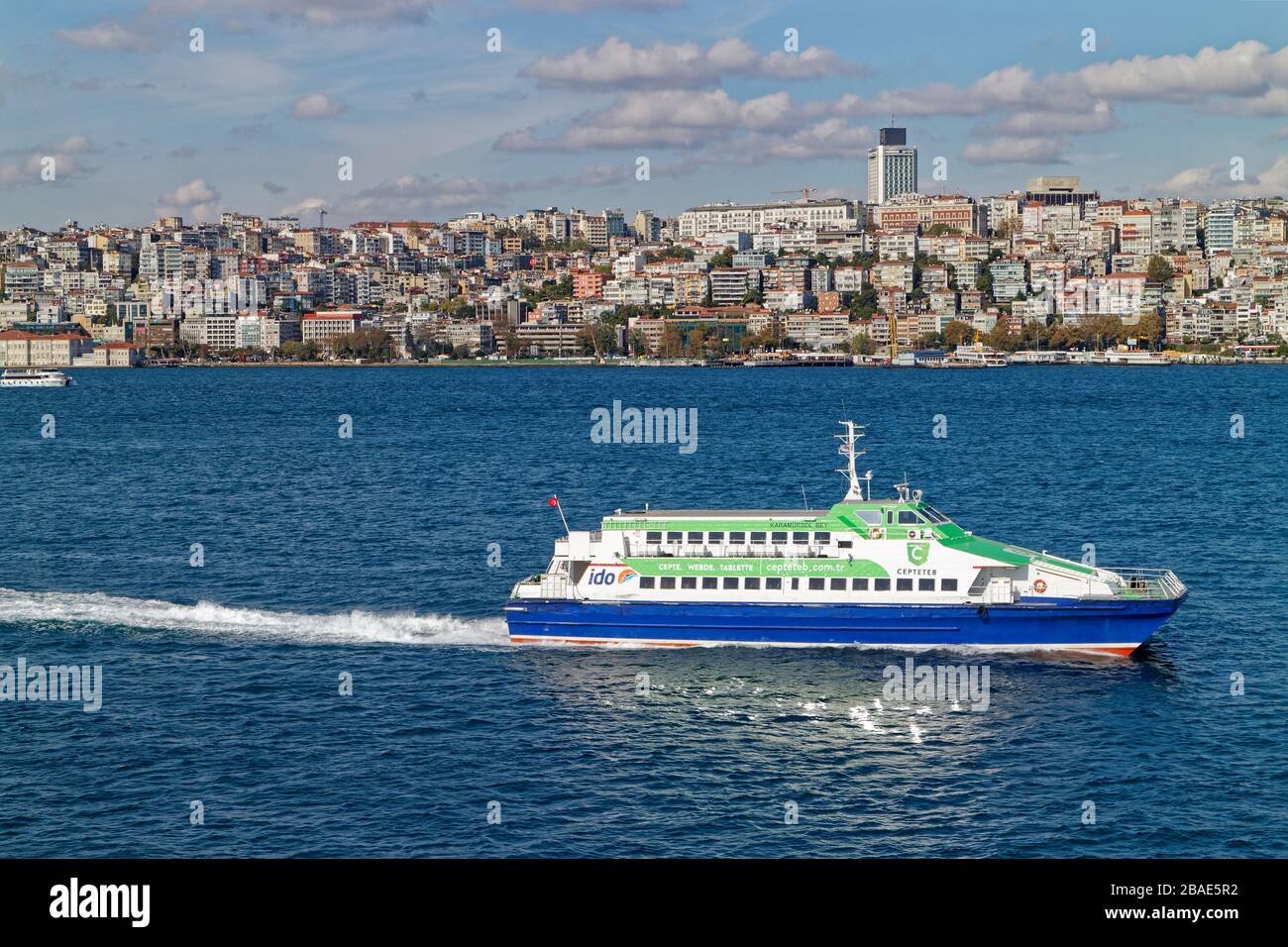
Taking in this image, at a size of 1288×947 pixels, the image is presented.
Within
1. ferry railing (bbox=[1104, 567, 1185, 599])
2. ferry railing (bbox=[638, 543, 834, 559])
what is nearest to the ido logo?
ferry railing (bbox=[638, 543, 834, 559])

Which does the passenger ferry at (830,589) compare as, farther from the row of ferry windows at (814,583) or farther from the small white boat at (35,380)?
the small white boat at (35,380)

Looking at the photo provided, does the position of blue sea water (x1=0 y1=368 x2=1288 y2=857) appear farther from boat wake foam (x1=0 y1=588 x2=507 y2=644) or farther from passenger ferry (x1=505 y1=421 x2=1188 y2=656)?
passenger ferry (x1=505 y1=421 x2=1188 y2=656)

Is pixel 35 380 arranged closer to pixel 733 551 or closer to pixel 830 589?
→ pixel 733 551

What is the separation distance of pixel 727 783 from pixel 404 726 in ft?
23.2

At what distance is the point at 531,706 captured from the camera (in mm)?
29297

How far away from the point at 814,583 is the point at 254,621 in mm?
14768

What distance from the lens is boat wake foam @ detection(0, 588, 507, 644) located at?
35.3 meters

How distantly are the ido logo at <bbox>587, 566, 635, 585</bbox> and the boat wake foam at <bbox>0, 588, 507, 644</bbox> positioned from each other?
9.39ft

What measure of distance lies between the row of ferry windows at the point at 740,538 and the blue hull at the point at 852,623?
1652 millimetres

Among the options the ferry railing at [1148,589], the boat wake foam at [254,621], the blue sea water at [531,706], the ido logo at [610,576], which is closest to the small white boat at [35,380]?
the blue sea water at [531,706]

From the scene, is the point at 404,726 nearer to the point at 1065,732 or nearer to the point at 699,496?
the point at 1065,732

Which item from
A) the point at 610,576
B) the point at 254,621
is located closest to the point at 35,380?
the point at 254,621

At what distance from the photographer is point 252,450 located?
86.2 metres
